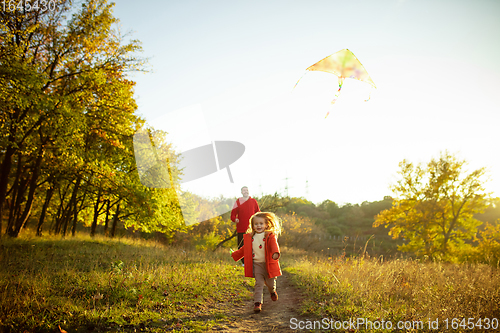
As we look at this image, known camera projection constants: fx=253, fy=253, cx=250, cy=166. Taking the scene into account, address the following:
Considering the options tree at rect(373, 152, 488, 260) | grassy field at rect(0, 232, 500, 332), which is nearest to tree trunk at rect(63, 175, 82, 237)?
grassy field at rect(0, 232, 500, 332)

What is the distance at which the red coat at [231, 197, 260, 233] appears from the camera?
8.23 meters

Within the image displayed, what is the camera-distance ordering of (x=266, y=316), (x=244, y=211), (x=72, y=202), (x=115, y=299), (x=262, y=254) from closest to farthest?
(x=115, y=299), (x=266, y=316), (x=262, y=254), (x=244, y=211), (x=72, y=202)

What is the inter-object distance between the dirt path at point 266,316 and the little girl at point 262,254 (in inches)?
10.1

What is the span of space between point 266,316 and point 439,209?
811 inches

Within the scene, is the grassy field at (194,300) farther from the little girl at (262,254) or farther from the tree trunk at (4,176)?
the tree trunk at (4,176)

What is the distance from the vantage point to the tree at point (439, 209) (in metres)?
18.8

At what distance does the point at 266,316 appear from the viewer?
4539 mm

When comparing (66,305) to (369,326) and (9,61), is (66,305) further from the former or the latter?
(9,61)

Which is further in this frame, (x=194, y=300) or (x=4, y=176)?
(x=4, y=176)

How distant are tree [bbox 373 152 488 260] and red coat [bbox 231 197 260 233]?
1748cm

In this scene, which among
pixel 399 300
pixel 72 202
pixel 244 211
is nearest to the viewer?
pixel 399 300

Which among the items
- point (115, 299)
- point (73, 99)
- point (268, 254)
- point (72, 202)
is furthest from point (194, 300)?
point (72, 202)

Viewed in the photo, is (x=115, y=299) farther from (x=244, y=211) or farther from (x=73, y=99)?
(x=73, y=99)

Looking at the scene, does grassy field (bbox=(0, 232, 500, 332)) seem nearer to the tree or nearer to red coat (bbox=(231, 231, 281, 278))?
red coat (bbox=(231, 231, 281, 278))
